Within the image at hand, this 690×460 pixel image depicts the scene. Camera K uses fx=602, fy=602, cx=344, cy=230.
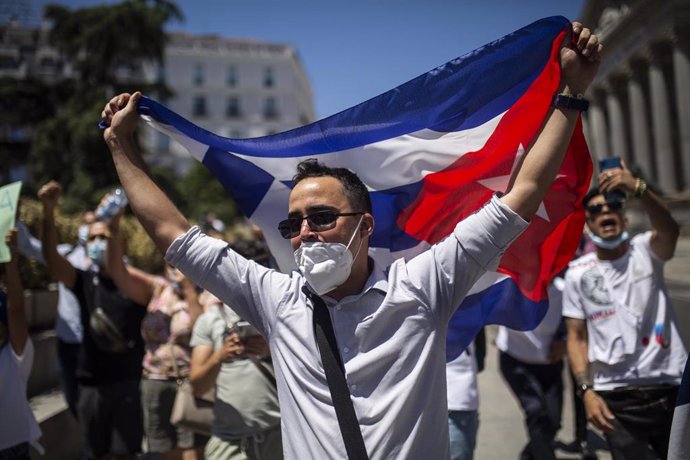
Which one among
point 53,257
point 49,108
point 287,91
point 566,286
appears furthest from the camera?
point 287,91

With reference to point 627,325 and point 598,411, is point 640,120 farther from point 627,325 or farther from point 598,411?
point 598,411

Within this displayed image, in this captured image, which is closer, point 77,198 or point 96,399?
point 96,399

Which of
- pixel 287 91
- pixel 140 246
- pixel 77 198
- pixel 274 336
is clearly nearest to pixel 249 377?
pixel 274 336

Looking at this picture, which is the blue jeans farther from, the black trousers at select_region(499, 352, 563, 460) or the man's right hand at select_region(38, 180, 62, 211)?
the man's right hand at select_region(38, 180, 62, 211)

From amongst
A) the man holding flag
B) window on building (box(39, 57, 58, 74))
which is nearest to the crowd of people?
the man holding flag

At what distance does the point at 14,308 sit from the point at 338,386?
233 cm

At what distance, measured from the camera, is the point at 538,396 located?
452 centimetres

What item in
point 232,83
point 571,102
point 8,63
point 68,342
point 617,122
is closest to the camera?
point 571,102

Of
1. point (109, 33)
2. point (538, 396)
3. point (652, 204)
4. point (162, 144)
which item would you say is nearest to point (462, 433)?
point (538, 396)

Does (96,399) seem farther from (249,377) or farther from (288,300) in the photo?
(288,300)

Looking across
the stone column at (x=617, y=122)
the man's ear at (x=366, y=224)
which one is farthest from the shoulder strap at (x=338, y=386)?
the stone column at (x=617, y=122)

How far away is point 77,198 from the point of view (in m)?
28.0

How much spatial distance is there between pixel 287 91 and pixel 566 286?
72.5m

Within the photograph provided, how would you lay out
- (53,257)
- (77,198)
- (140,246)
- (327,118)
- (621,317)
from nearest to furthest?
(327,118) → (621,317) → (53,257) → (140,246) → (77,198)
